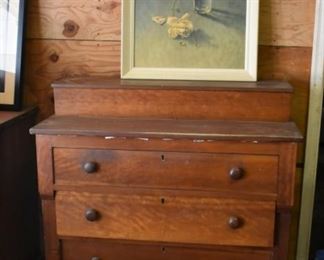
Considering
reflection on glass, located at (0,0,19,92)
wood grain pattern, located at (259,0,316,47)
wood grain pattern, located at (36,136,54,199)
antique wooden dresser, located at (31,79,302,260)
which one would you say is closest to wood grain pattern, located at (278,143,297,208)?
antique wooden dresser, located at (31,79,302,260)

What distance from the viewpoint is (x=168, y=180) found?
139 cm

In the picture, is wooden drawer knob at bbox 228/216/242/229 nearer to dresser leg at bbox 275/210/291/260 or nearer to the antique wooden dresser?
the antique wooden dresser

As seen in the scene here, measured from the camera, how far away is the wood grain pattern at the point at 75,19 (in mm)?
1710

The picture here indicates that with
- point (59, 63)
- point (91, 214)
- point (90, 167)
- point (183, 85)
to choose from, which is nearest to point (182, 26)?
point (183, 85)

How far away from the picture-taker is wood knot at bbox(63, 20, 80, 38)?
1735mm

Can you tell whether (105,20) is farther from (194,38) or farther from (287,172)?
(287,172)

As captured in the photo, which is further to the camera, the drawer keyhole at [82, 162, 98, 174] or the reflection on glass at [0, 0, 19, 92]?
the reflection on glass at [0, 0, 19, 92]

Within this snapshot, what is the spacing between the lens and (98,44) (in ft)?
5.72

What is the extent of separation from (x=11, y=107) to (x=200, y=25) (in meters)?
0.78

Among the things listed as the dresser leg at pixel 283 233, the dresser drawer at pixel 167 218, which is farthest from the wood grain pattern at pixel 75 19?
the dresser leg at pixel 283 233

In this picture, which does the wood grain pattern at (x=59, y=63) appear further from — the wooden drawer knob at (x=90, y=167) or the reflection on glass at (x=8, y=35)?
the wooden drawer knob at (x=90, y=167)

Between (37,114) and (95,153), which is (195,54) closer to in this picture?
(95,153)

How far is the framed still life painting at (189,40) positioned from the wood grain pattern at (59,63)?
0.38 feet

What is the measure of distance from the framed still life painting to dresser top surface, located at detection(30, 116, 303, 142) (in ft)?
0.75
